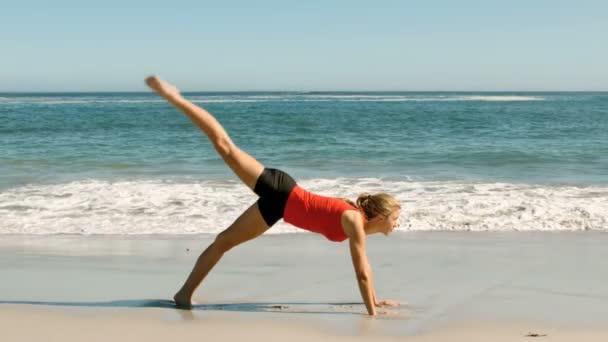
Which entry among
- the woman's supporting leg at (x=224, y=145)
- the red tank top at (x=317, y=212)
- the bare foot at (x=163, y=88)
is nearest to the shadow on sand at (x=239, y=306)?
the red tank top at (x=317, y=212)

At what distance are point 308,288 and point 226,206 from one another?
434cm

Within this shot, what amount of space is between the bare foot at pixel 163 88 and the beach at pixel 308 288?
155cm

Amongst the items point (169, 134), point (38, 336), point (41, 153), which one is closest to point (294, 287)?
point (38, 336)

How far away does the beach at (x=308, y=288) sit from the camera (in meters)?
4.34

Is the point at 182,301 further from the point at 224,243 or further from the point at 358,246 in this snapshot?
the point at 358,246

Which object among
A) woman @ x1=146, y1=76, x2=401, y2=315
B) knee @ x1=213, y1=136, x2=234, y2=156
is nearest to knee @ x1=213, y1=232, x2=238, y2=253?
woman @ x1=146, y1=76, x2=401, y2=315

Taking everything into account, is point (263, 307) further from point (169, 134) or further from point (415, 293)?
point (169, 134)

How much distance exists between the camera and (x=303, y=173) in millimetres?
13711

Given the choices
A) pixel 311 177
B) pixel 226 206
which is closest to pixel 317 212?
pixel 226 206

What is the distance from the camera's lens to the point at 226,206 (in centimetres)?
961

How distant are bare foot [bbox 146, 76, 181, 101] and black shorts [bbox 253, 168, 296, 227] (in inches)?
33.7

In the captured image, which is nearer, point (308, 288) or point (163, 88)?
point (163, 88)

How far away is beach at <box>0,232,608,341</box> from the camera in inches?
171

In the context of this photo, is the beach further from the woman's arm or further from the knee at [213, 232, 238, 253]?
the knee at [213, 232, 238, 253]
